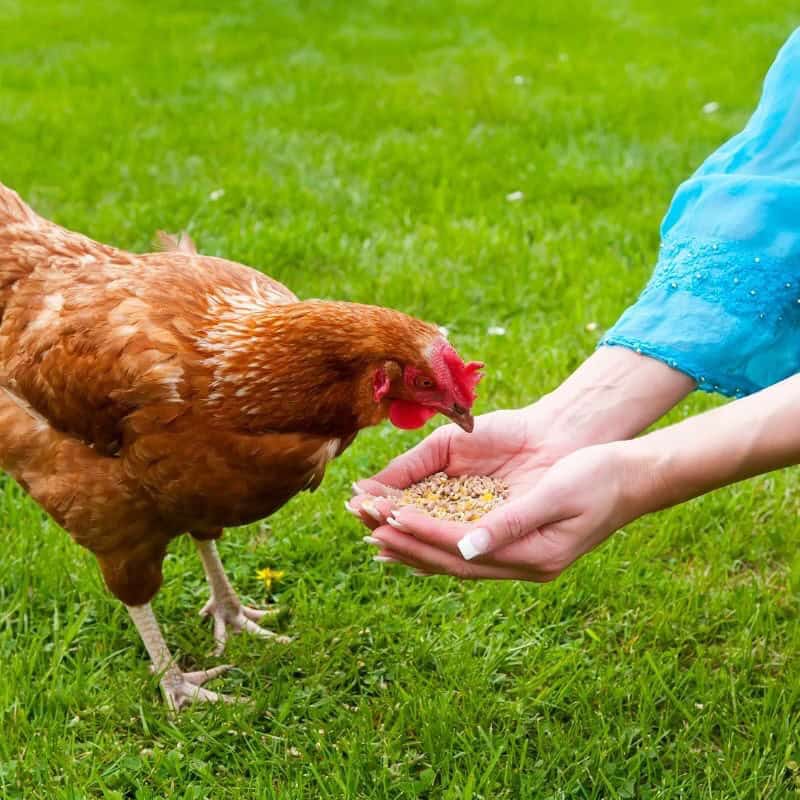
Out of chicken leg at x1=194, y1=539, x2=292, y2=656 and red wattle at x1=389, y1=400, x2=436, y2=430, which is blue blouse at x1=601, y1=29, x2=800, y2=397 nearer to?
red wattle at x1=389, y1=400, x2=436, y2=430

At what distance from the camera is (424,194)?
5.62 metres

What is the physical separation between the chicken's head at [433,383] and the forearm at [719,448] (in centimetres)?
39

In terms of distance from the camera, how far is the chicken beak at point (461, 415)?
2.17 m

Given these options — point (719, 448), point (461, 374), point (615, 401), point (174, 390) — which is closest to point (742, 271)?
point (615, 401)

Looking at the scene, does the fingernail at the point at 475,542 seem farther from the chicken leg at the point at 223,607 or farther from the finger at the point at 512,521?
the chicken leg at the point at 223,607

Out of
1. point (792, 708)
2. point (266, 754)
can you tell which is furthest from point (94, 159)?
point (792, 708)

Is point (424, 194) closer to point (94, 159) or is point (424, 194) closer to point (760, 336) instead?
point (94, 159)

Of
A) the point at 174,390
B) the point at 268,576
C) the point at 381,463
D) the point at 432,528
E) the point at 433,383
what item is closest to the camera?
the point at 432,528

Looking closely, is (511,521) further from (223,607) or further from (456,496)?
(223,607)

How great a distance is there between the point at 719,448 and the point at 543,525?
0.37 meters

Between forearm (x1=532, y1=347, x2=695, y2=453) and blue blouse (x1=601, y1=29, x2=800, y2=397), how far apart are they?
0.04m

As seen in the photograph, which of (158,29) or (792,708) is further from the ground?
(158,29)

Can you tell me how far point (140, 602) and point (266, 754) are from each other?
535 mm

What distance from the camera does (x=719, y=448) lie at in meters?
1.90
